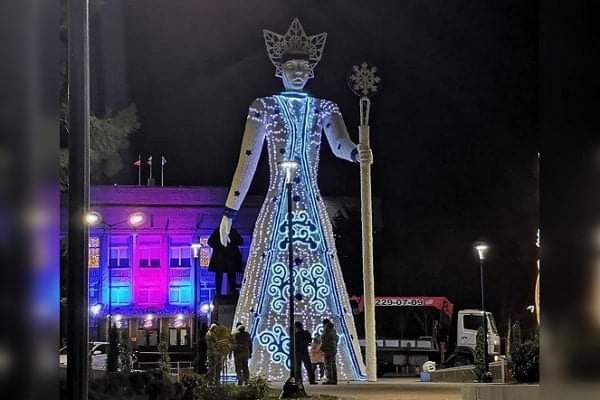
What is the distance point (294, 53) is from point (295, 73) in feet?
1.31

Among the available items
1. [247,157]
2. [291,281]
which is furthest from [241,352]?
[247,157]

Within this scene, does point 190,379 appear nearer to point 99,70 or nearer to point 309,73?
point 309,73

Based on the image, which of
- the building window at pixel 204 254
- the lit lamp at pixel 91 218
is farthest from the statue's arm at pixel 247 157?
the building window at pixel 204 254

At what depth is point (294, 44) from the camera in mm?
19531

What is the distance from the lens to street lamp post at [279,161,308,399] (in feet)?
51.2

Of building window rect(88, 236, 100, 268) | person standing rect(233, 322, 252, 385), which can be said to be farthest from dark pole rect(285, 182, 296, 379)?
building window rect(88, 236, 100, 268)

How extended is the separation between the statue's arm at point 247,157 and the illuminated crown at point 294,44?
106 cm

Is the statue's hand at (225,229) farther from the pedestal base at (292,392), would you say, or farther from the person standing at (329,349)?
the pedestal base at (292,392)

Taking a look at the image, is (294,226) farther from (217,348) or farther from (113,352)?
(113,352)

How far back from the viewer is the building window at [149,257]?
38.9m

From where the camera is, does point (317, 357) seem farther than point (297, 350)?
Yes
